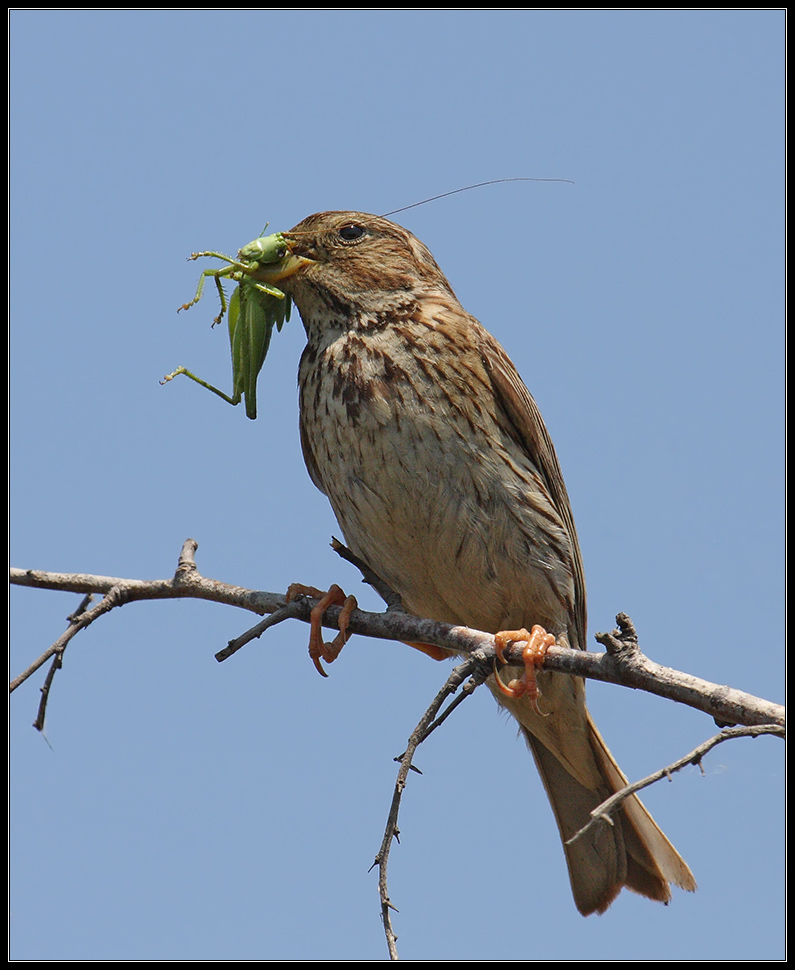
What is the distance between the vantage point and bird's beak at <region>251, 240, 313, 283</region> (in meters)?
5.24

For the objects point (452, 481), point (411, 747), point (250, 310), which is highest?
point (250, 310)

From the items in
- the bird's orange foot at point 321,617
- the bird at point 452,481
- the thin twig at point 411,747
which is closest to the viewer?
the thin twig at point 411,747

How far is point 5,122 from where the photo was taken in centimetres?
536

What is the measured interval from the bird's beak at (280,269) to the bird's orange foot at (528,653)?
2.19 m

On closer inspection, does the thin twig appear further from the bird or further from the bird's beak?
the bird's beak

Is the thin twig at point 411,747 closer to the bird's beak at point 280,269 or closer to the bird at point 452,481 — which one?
the bird at point 452,481

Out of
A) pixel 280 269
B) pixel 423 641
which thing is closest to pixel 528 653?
pixel 423 641

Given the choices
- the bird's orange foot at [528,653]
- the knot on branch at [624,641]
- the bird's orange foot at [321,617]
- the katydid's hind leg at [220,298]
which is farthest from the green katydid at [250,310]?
the knot on branch at [624,641]

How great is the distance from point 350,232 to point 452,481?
A: 1.57 m

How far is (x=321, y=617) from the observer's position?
178 inches

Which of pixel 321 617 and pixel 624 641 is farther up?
pixel 321 617

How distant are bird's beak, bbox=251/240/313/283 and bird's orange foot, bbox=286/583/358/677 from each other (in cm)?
159

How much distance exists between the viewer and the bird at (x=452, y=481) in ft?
15.4

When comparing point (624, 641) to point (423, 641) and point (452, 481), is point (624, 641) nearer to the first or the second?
point (423, 641)
